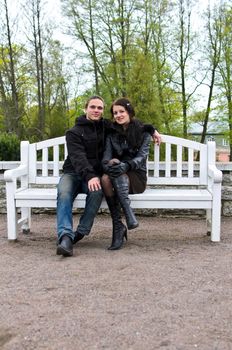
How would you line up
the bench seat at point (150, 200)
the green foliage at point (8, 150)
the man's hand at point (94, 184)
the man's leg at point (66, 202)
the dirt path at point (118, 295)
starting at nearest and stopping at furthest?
the dirt path at point (118, 295) < the man's leg at point (66, 202) < the man's hand at point (94, 184) < the bench seat at point (150, 200) < the green foliage at point (8, 150)

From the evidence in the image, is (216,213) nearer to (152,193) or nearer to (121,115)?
(152,193)

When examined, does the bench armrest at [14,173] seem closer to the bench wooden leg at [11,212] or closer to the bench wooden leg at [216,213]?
the bench wooden leg at [11,212]

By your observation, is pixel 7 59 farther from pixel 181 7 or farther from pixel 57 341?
pixel 57 341

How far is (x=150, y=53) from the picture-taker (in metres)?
19.1

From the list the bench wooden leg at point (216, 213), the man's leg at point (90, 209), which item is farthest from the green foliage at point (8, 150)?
the bench wooden leg at point (216, 213)

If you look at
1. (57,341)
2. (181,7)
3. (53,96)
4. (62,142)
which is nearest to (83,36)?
(53,96)

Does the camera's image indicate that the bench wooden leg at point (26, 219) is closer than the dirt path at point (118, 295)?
No

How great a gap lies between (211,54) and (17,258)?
1865cm

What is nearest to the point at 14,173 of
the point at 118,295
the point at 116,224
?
the point at 116,224

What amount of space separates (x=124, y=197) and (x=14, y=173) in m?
1.08

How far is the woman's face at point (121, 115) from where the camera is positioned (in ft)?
13.1

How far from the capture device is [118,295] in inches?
104

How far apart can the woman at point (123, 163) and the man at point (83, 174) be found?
105mm

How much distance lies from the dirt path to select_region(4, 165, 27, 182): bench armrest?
24.0 inches
